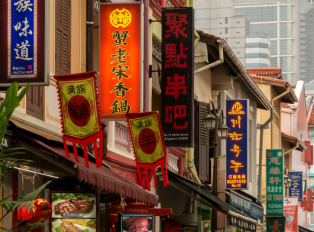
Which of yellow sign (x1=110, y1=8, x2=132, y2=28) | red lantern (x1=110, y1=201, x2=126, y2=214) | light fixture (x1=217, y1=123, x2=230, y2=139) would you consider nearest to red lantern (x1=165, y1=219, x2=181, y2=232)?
light fixture (x1=217, y1=123, x2=230, y2=139)

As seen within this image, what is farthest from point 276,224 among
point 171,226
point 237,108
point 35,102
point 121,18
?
point 35,102

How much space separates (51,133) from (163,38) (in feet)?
14.9

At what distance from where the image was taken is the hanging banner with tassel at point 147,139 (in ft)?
33.1

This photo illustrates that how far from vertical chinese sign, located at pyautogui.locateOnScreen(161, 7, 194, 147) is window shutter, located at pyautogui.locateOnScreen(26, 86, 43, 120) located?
439cm

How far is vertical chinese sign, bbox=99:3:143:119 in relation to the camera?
10117 millimetres

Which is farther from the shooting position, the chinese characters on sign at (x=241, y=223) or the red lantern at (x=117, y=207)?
the chinese characters on sign at (x=241, y=223)

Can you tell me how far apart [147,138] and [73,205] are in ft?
6.45

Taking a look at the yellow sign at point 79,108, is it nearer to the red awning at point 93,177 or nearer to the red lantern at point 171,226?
the red awning at point 93,177

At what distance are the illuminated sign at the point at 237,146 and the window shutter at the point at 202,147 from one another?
4.69 ft

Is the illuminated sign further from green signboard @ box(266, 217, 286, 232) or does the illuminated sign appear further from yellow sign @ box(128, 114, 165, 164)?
yellow sign @ box(128, 114, 165, 164)

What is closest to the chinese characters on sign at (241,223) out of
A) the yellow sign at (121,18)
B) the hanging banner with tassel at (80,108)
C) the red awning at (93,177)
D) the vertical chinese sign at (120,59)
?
the red awning at (93,177)

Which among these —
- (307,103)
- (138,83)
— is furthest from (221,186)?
(307,103)

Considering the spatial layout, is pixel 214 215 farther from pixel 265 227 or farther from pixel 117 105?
pixel 265 227

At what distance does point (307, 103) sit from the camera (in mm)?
56781
